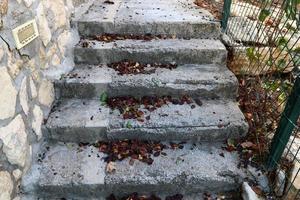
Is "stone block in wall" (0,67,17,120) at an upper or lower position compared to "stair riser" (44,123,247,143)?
upper

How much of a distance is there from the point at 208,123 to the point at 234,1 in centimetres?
173

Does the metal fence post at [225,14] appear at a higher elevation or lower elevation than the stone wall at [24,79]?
higher

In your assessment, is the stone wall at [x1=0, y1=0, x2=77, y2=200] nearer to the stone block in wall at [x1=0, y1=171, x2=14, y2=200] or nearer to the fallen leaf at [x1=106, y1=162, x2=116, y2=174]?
the stone block in wall at [x1=0, y1=171, x2=14, y2=200]

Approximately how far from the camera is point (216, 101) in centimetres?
250

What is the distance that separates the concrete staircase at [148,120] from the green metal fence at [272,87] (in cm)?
16

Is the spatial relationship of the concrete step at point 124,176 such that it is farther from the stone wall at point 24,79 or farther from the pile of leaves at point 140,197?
the stone wall at point 24,79

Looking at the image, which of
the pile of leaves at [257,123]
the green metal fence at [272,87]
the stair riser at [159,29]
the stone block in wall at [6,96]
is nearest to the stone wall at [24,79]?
the stone block in wall at [6,96]

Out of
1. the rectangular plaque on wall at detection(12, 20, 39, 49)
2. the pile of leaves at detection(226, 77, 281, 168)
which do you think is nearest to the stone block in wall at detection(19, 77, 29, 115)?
the rectangular plaque on wall at detection(12, 20, 39, 49)

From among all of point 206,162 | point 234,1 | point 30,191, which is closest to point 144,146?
point 206,162

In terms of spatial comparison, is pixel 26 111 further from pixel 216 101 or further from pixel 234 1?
pixel 234 1

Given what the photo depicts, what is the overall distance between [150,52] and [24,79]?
44.9 inches

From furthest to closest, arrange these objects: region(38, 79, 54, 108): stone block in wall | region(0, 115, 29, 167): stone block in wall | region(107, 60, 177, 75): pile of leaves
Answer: region(107, 60, 177, 75): pile of leaves → region(38, 79, 54, 108): stone block in wall → region(0, 115, 29, 167): stone block in wall

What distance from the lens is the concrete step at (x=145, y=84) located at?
241 centimetres

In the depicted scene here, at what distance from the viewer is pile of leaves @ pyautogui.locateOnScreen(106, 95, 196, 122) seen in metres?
2.32
